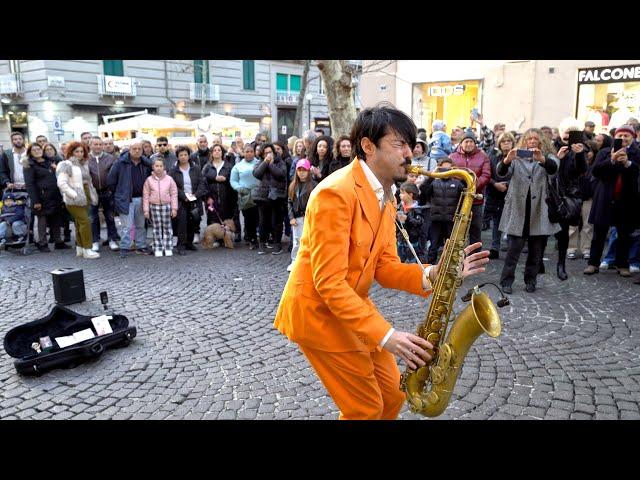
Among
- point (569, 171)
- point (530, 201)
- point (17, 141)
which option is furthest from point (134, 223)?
point (569, 171)

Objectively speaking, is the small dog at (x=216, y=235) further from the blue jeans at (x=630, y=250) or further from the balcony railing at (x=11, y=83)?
the balcony railing at (x=11, y=83)

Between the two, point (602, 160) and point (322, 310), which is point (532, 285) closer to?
point (602, 160)

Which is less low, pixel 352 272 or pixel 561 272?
pixel 352 272

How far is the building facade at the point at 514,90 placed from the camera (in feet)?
49.3

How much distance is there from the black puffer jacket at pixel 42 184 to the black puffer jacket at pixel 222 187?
9.17 feet

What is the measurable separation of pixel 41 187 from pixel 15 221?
2.90 feet

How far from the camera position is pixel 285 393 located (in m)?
4.23

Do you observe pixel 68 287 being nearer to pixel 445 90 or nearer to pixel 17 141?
pixel 17 141

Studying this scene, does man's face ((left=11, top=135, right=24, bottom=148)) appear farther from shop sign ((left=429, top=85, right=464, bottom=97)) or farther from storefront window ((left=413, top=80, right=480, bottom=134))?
shop sign ((left=429, top=85, right=464, bottom=97))

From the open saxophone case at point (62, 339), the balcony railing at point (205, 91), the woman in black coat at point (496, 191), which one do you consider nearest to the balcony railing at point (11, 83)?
the balcony railing at point (205, 91)

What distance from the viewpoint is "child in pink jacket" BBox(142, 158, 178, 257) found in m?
9.41

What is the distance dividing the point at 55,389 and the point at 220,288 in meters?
3.06

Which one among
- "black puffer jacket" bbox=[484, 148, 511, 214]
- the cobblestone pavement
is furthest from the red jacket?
the cobblestone pavement

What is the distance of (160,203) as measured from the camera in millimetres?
9453
